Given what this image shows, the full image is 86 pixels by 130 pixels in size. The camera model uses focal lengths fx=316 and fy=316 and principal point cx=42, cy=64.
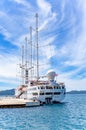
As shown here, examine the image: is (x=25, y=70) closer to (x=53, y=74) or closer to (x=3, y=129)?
(x=53, y=74)

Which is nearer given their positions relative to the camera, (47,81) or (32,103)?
(32,103)

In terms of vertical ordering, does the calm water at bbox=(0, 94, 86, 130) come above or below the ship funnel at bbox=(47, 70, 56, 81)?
below

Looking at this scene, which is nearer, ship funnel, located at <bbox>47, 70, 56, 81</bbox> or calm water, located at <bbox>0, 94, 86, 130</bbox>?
calm water, located at <bbox>0, 94, 86, 130</bbox>

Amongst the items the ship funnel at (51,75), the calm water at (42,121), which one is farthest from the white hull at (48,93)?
the calm water at (42,121)

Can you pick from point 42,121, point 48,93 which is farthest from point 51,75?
point 42,121

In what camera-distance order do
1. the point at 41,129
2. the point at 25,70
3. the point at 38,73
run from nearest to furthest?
the point at 41,129 < the point at 38,73 < the point at 25,70

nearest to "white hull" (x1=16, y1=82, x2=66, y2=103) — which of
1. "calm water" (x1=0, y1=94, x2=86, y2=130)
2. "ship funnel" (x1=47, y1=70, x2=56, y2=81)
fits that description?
"ship funnel" (x1=47, y1=70, x2=56, y2=81)

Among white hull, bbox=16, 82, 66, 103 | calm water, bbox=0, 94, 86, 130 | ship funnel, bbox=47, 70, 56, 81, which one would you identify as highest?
ship funnel, bbox=47, 70, 56, 81

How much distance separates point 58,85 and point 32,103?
19445mm

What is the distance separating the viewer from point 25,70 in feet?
535

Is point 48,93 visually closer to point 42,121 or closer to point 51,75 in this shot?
point 51,75

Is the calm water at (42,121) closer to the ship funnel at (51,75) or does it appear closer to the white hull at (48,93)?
the white hull at (48,93)

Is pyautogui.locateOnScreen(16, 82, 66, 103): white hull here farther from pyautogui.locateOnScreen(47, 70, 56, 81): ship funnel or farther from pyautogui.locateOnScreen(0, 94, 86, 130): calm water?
pyautogui.locateOnScreen(0, 94, 86, 130): calm water

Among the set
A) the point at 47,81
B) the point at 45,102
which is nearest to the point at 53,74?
the point at 47,81
